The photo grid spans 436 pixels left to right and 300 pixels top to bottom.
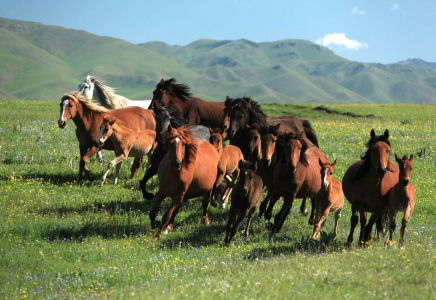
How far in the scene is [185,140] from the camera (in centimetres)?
1117

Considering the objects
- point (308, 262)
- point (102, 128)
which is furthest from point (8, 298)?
point (102, 128)

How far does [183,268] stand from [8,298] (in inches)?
111

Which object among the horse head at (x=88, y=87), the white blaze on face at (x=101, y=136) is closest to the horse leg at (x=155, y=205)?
the white blaze on face at (x=101, y=136)

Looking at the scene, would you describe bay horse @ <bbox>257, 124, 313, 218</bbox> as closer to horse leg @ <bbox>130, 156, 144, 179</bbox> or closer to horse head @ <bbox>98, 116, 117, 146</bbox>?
horse head @ <bbox>98, 116, 117, 146</bbox>

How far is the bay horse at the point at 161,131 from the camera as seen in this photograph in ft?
44.9

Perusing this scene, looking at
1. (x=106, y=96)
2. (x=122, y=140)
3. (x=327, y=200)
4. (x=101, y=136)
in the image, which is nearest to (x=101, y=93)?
(x=106, y=96)

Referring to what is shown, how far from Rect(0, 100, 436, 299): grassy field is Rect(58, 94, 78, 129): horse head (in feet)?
6.14

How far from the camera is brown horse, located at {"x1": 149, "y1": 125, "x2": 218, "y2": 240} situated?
10719 millimetres

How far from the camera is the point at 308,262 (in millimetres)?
8352

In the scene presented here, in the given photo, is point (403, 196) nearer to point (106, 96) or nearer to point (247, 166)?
point (247, 166)

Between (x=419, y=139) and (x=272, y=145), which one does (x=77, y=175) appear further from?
(x=419, y=139)

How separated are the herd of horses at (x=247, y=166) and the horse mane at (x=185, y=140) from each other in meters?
0.02

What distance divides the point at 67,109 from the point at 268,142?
7.15 metres

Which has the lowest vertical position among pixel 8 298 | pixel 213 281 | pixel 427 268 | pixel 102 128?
pixel 8 298
